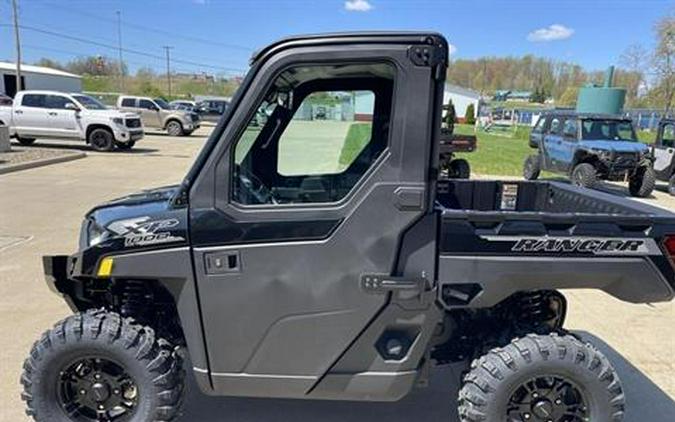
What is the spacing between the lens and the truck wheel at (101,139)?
56.3ft

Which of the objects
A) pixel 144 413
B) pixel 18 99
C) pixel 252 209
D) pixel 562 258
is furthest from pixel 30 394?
pixel 18 99

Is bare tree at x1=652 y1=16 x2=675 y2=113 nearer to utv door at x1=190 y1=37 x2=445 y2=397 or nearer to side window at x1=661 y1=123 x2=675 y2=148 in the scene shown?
side window at x1=661 y1=123 x2=675 y2=148

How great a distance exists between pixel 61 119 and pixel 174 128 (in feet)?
31.8

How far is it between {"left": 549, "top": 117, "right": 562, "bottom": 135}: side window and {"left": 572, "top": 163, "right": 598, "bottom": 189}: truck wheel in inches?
68.7

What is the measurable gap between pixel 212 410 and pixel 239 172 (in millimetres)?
1590

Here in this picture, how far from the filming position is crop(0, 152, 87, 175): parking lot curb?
39.6 feet

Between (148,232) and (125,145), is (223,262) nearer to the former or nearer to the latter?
(148,232)

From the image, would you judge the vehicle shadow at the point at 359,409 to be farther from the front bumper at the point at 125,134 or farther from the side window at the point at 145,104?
the side window at the point at 145,104

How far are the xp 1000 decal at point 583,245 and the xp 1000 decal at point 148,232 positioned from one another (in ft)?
5.07

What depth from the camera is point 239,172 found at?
8.21ft

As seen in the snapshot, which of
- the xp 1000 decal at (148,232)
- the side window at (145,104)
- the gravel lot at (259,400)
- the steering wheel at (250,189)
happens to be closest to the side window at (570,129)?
the gravel lot at (259,400)

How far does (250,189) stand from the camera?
254cm

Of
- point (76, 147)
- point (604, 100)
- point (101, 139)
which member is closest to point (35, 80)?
point (76, 147)

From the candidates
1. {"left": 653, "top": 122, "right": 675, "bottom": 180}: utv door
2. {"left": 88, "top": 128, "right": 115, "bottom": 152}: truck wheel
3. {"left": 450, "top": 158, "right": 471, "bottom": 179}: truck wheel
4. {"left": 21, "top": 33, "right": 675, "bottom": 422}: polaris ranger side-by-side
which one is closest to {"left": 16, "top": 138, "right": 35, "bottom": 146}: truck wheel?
{"left": 88, "top": 128, "right": 115, "bottom": 152}: truck wheel
